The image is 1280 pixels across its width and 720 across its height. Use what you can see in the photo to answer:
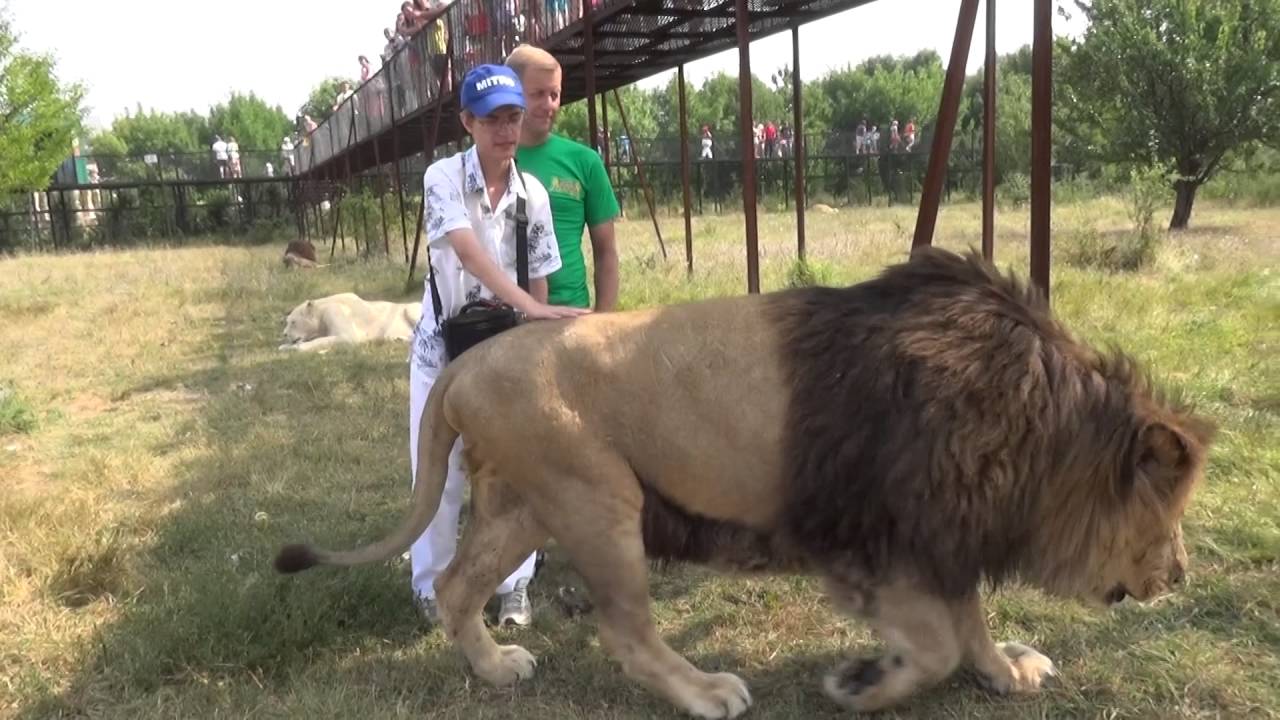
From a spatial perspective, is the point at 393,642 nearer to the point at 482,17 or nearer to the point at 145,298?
the point at 482,17

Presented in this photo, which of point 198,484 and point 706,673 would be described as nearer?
point 706,673

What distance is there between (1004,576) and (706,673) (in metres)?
0.92

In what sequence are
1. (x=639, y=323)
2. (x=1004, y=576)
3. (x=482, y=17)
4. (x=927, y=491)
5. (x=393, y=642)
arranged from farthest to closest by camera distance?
(x=482, y=17), (x=393, y=642), (x=639, y=323), (x=1004, y=576), (x=927, y=491)

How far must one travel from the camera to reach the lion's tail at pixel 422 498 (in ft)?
10.2

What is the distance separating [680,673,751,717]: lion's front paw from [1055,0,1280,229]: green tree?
18.0 metres

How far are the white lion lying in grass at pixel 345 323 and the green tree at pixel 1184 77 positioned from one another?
14.1 meters

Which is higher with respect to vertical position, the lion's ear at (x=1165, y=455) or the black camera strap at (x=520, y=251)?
the black camera strap at (x=520, y=251)

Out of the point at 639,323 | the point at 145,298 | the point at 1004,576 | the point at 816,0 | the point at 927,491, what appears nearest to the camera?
the point at 927,491

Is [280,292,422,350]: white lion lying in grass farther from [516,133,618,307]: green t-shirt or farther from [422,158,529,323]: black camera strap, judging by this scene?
[422,158,529,323]: black camera strap

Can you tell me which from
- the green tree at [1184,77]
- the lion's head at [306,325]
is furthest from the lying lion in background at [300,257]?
the green tree at [1184,77]

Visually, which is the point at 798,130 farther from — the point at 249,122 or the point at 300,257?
the point at 249,122

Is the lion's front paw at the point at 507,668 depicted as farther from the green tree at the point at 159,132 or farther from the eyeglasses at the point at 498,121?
the green tree at the point at 159,132

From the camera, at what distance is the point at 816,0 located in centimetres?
852

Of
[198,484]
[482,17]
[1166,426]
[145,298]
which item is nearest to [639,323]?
[1166,426]
